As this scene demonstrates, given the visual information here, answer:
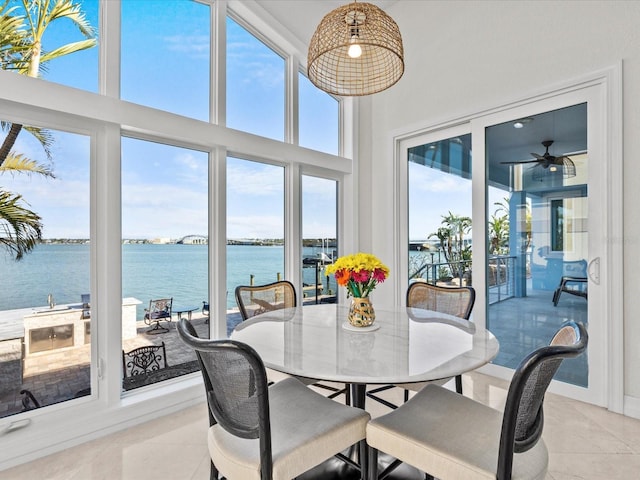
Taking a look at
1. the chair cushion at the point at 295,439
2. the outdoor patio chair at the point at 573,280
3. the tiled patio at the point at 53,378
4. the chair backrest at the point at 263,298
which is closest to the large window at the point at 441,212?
the outdoor patio chair at the point at 573,280

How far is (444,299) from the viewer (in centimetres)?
238

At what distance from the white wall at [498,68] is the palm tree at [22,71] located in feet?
9.39

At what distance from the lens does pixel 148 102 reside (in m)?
2.44

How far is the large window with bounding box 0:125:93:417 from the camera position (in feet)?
6.25

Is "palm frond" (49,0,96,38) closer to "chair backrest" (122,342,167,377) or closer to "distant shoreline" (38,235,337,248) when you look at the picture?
"distant shoreline" (38,235,337,248)

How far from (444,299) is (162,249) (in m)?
2.07

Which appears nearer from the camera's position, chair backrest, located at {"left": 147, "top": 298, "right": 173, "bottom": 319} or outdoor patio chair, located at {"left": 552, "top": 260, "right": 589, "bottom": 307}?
chair backrest, located at {"left": 147, "top": 298, "right": 173, "bottom": 319}

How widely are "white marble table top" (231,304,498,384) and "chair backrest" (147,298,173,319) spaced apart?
3.00ft

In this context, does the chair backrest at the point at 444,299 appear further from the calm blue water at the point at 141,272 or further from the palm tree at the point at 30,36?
the palm tree at the point at 30,36

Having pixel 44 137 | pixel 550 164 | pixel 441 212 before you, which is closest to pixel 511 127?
pixel 550 164

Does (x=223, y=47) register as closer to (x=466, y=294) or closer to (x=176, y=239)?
(x=176, y=239)

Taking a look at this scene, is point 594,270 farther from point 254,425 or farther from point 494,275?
point 254,425

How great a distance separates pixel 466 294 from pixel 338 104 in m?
2.69

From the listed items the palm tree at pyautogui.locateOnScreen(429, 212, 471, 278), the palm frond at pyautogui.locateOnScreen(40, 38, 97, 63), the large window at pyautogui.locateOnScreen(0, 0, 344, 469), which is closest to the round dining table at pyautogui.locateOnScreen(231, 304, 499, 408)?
the large window at pyautogui.locateOnScreen(0, 0, 344, 469)
